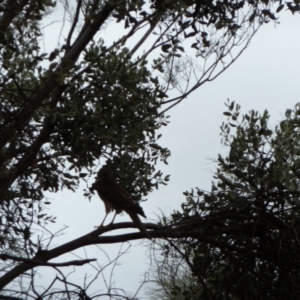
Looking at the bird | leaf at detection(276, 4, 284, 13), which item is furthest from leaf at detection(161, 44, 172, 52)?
the bird

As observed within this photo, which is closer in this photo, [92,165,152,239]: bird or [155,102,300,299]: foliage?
[155,102,300,299]: foliage

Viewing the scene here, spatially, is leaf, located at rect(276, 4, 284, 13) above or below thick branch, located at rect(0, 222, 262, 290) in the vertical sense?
above

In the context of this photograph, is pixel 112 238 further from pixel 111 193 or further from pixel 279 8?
pixel 279 8

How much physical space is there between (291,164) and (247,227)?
1295 mm

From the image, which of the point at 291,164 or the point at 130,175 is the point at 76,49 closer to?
the point at 130,175

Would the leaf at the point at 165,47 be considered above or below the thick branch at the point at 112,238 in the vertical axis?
above

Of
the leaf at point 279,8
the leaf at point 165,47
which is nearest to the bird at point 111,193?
the leaf at point 165,47

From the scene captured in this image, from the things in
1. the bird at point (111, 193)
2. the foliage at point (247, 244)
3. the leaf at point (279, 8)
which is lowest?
the foliage at point (247, 244)

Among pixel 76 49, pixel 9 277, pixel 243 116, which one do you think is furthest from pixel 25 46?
pixel 9 277

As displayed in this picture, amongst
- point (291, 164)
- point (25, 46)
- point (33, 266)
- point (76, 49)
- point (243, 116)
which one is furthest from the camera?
point (25, 46)

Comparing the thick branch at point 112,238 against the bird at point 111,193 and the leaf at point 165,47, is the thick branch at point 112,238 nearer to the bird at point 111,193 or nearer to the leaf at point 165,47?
the bird at point 111,193

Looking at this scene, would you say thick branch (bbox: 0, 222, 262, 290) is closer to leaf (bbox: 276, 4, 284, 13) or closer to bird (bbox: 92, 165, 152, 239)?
bird (bbox: 92, 165, 152, 239)

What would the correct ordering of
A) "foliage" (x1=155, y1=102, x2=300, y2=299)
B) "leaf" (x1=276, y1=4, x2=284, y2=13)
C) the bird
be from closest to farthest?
"foliage" (x1=155, y1=102, x2=300, y2=299)
the bird
"leaf" (x1=276, y1=4, x2=284, y2=13)

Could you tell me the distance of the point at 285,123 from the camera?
22.4 feet
